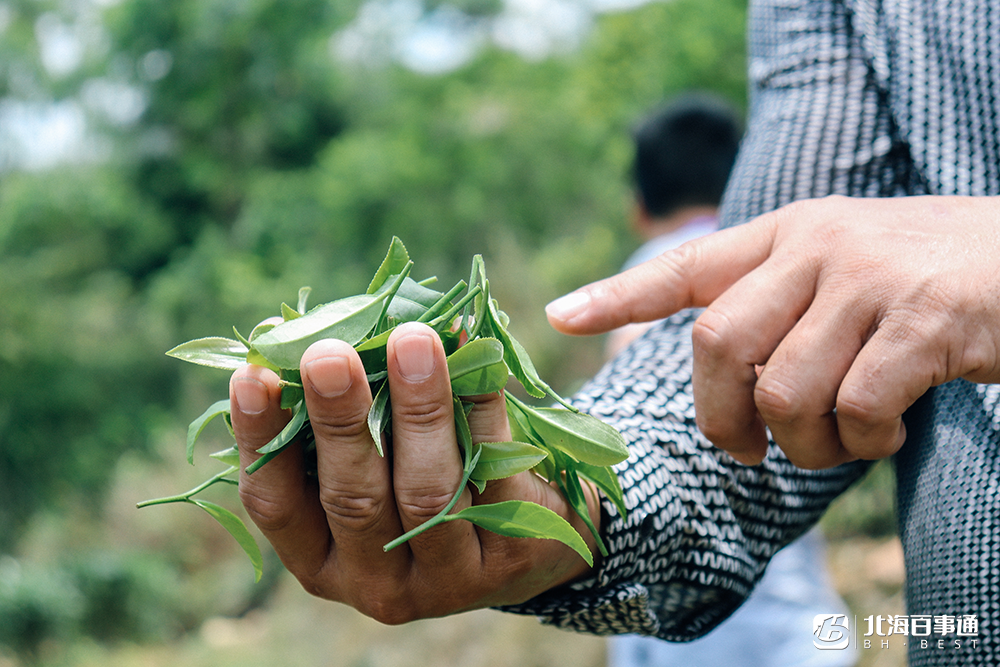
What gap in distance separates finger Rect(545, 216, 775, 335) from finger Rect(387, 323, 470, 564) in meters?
0.21

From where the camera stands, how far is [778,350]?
2.27 ft

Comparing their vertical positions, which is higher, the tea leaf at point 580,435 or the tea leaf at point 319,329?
the tea leaf at point 319,329

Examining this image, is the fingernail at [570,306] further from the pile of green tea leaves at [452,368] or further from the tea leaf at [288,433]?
the tea leaf at [288,433]

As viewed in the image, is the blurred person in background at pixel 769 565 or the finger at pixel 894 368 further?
the blurred person in background at pixel 769 565

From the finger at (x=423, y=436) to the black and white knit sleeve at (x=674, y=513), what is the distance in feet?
0.71

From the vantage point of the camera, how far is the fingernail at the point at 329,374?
0.61 meters

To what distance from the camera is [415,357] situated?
621mm

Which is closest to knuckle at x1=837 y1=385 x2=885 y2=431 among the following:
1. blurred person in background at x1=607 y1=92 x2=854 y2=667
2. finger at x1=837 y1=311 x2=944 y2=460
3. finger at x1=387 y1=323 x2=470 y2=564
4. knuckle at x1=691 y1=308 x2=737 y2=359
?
finger at x1=837 y1=311 x2=944 y2=460

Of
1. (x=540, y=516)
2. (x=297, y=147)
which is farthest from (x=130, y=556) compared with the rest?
(x=297, y=147)

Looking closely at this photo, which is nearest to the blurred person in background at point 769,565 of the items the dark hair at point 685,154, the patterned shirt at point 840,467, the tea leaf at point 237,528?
the dark hair at point 685,154

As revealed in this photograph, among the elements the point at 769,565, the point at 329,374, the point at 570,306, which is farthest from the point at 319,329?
the point at 769,565

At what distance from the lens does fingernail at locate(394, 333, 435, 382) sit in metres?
0.62

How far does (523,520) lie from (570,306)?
235 millimetres

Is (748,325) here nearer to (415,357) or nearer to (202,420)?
(415,357)
